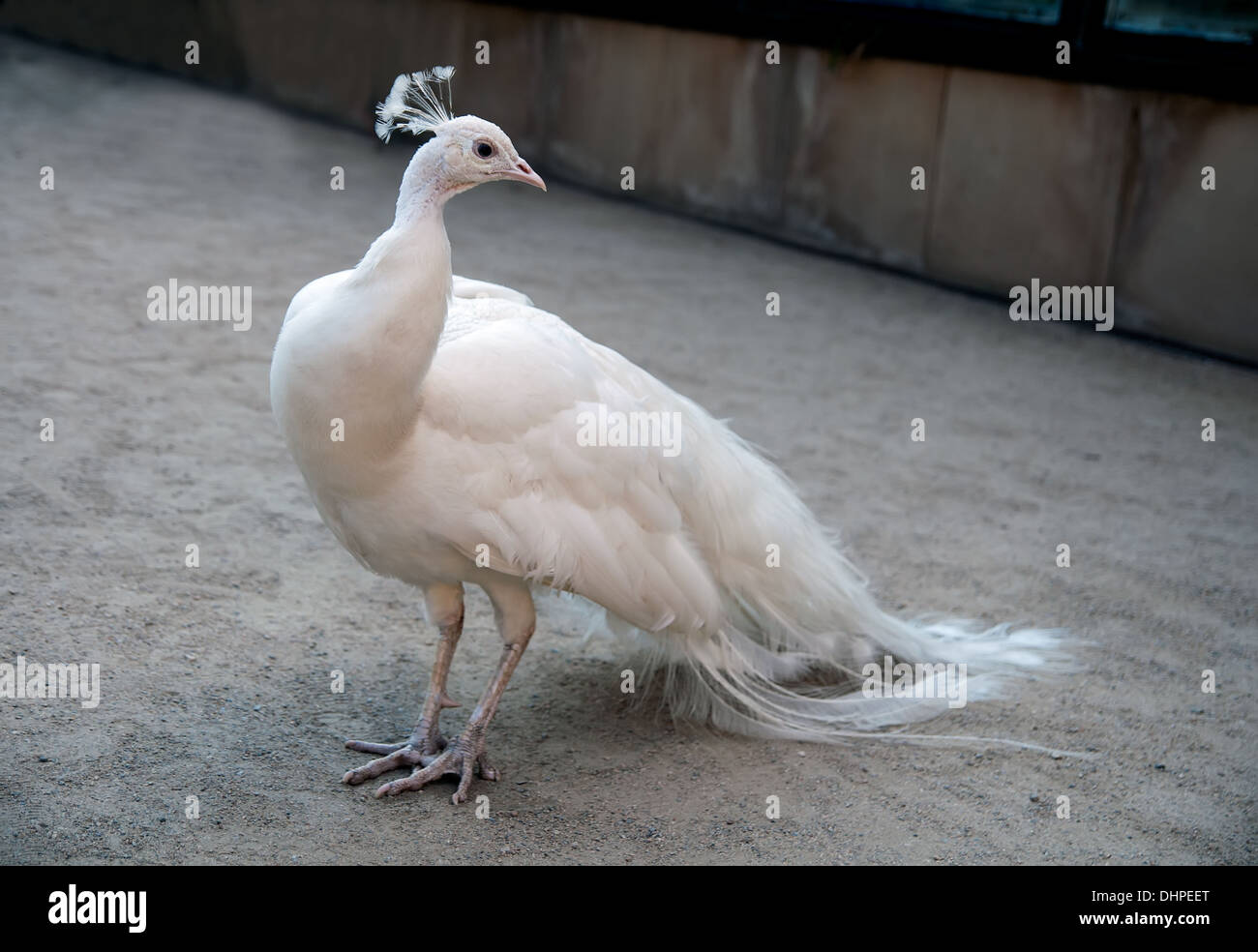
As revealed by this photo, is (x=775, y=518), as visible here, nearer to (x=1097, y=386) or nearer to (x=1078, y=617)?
(x=1078, y=617)

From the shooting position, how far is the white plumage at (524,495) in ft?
8.87

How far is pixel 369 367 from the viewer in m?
2.67

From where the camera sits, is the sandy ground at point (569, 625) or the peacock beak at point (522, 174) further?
the sandy ground at point (569, 625)

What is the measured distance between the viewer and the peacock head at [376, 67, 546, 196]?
271 cm

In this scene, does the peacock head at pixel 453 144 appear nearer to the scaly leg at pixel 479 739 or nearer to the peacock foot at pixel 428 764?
the scaly leg at pixel 479 739

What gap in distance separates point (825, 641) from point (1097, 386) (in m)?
3.12

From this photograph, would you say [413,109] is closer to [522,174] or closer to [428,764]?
[522,174]

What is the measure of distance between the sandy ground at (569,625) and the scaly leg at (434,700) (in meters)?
0.11

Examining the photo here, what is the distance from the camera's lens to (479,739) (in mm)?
3113

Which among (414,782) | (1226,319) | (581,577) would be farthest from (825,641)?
(1226,319)

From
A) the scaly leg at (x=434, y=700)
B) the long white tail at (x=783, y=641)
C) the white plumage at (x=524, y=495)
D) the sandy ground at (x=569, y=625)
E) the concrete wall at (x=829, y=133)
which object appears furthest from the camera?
the concrete wall at (x=829, y=133)

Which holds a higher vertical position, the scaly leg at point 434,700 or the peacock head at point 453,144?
the peacock head at point 453,144

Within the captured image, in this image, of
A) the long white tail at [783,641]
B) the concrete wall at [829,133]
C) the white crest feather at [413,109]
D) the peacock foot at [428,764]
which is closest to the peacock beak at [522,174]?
the white crest feather at [413,109]

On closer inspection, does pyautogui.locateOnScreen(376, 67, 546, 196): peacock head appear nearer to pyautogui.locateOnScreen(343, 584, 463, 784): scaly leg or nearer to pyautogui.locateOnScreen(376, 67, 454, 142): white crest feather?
pyautogui.locateOnScreen(376, 67, 454, 142): white crest feather
